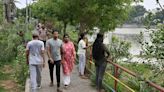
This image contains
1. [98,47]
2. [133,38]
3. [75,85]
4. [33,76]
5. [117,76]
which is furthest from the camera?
[133,38]

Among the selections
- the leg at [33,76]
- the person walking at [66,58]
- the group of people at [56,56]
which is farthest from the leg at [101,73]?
the leg at [33,76]

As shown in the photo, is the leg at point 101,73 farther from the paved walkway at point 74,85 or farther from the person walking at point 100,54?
the paved walkway at point 74,85

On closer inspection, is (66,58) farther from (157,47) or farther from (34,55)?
(157,47)

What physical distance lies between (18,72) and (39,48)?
4.23 meters

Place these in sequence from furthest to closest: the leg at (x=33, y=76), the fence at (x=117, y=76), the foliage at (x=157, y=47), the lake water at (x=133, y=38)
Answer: the lake water at (x=133, y=38) → the leg at (x=33, y=76) → the foliage at (x=157, y=47) → the fence at (x=117, y=76)

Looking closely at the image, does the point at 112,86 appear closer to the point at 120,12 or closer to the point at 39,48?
the point at 39,48

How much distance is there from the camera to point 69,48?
12117mm

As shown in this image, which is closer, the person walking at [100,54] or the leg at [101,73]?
the person walking at [100,54]

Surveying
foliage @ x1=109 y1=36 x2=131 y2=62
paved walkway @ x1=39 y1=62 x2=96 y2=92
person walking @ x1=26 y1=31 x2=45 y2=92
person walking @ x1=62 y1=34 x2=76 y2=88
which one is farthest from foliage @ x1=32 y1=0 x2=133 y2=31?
person walking @ x1=26 y1=31 x2=45 y2=92

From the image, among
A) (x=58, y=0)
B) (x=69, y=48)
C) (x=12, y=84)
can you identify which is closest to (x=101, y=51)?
(x=69, y=48)

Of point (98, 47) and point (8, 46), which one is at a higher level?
point (98, 47)

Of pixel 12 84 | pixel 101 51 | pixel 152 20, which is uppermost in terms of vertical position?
pixel 152 20

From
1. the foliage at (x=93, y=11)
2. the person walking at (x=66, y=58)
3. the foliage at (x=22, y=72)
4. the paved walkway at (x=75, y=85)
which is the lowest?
the paved walkway at (x=75, y=85)

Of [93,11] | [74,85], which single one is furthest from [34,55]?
[93,11]
